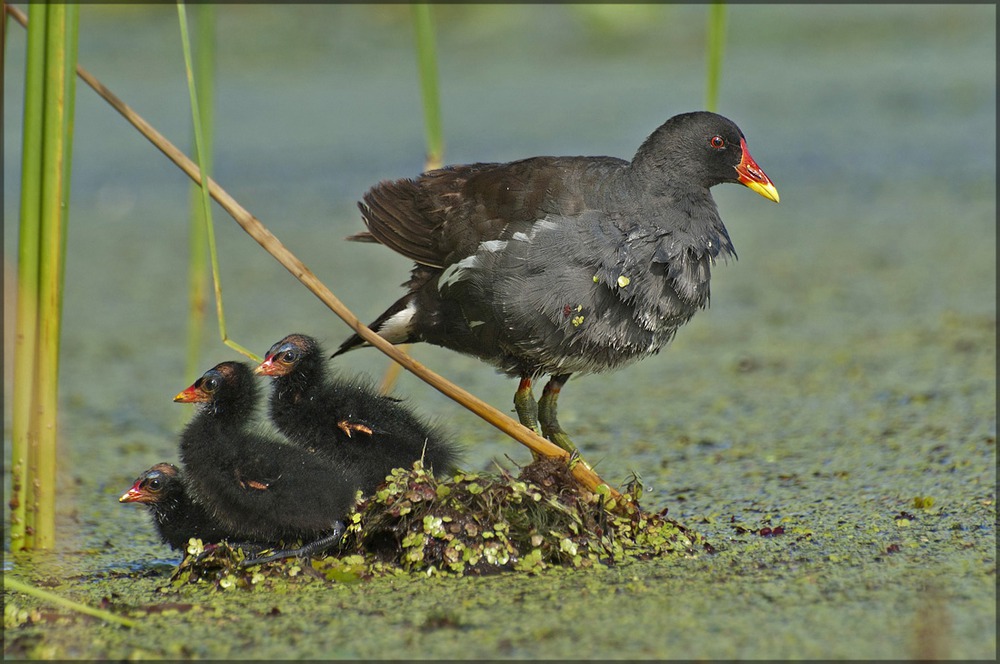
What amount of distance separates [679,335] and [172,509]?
8.87 ft

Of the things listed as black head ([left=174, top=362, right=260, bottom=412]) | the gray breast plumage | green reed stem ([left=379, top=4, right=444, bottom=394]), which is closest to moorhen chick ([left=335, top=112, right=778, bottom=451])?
the gray breast plumage

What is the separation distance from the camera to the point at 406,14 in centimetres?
1154

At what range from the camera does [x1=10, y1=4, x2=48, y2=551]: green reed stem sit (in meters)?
2.60

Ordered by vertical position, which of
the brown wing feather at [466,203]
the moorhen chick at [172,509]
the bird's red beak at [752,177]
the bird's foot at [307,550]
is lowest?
the bird's foot at [307,550]

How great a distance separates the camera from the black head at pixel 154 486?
8.71ft

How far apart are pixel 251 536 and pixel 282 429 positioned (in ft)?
0.92

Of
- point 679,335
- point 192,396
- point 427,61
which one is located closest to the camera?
point 192,396

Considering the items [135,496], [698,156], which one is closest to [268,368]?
[135,496]

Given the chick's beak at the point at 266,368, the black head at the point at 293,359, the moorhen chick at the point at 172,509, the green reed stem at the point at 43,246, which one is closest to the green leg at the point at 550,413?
the black head at the point at 293,359

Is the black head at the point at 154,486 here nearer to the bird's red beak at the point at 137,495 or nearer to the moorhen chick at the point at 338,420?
the bird's red beak at the point at 137,495

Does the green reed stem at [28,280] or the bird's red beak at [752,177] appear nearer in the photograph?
the green reed stem at [28,280]

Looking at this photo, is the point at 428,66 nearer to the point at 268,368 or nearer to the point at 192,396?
the point at 268,368

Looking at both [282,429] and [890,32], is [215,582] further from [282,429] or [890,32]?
[890,32]

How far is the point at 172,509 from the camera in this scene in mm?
2711
